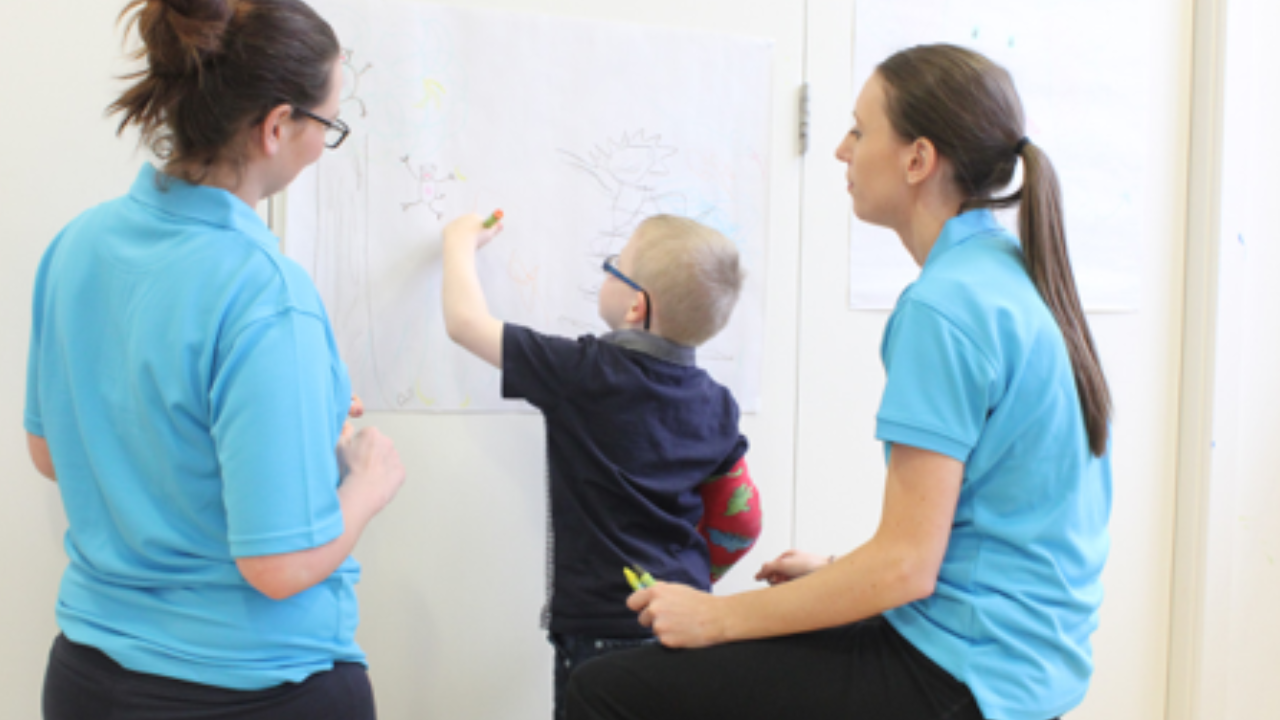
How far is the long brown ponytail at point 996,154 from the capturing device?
1.04 meters

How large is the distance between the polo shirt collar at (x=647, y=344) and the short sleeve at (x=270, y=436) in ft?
1.80

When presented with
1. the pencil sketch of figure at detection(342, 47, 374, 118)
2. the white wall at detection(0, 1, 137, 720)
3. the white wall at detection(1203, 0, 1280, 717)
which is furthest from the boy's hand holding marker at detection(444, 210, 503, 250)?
the white wall at detection(1203, 0, 1280, 717)

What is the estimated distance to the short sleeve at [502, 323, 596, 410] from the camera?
1.29 meters

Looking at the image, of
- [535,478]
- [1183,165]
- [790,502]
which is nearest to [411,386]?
[535,478]

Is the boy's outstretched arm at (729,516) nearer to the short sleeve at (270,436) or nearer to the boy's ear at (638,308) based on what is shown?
the boy's ear at (638,308)

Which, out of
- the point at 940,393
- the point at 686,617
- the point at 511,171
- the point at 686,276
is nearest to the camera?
the point at 940,393

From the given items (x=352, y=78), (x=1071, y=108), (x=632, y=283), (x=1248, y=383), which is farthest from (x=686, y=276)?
(x=1248, y=383)

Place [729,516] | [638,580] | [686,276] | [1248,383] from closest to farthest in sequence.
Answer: [638,580] → [686,276] → [729,516] → [1248,383]

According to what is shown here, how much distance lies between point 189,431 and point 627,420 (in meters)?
0.61

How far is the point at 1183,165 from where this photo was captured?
2137 mm

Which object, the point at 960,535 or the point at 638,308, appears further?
the point at 638,308

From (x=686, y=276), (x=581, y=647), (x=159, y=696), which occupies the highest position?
(x=686, y=276)

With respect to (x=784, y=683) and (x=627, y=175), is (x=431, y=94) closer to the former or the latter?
(x=627, y=175)

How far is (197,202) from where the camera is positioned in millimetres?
897
